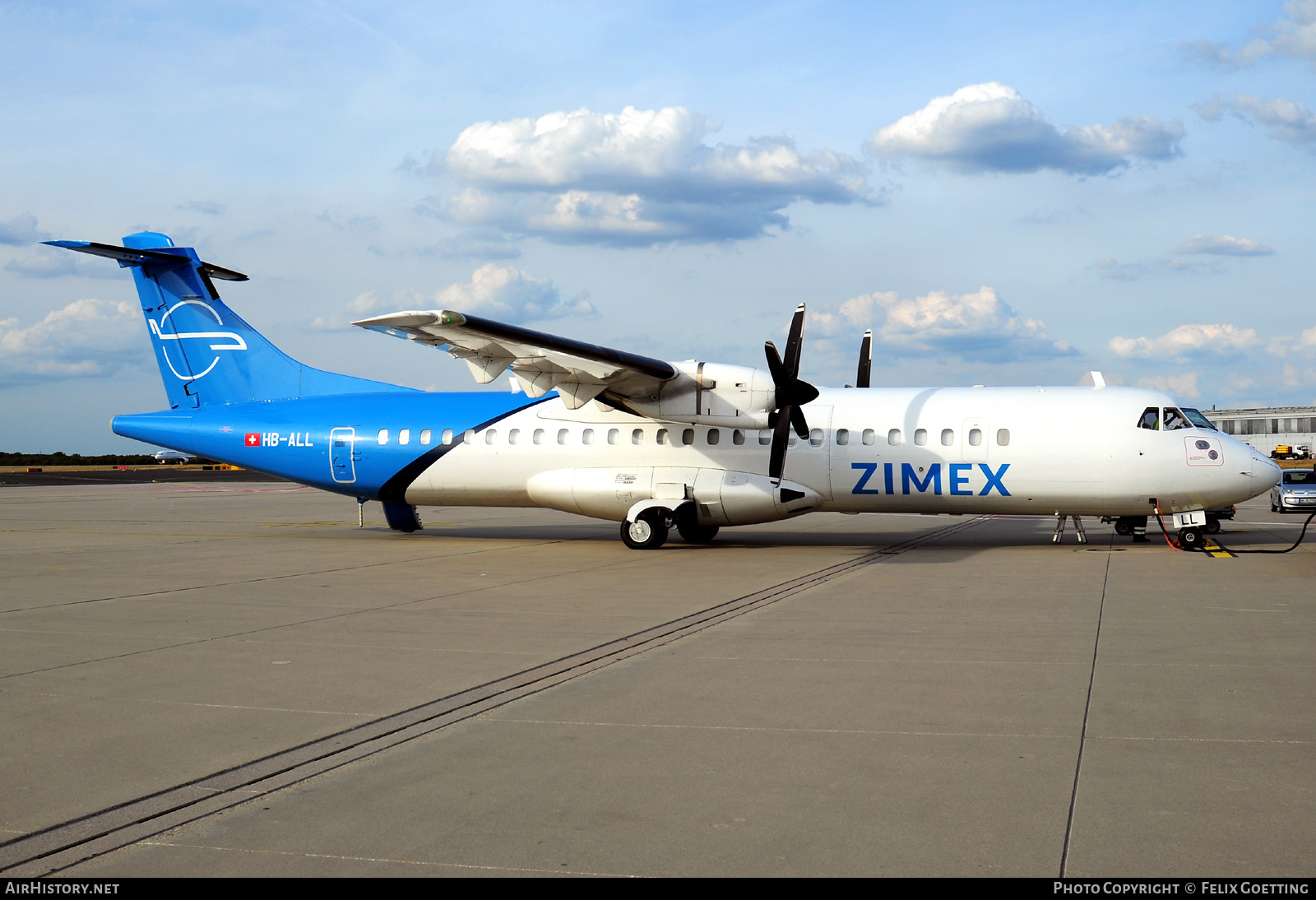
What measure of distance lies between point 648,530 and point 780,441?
9.87 feet

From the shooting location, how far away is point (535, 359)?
58.4ft

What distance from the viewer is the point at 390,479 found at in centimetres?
2153

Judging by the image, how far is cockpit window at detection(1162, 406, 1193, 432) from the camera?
17938 mm

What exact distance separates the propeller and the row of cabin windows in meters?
0.75

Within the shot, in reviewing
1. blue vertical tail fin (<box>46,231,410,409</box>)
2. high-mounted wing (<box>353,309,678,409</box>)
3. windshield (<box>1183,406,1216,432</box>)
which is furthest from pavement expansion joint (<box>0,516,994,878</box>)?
blue vertical tail fin (<box>46,231,410,409</box>)

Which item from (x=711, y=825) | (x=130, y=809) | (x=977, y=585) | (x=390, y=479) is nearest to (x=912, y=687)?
(x=711, y=825)

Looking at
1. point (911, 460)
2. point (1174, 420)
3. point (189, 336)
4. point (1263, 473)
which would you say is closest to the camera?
point (1263, 473)

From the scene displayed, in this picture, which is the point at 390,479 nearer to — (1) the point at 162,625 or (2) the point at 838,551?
(2) the point at 838,551

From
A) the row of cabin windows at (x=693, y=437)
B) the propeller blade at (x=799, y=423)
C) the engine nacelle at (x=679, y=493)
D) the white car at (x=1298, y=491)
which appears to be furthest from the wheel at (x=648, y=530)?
the white car at (x=1298, y=491)

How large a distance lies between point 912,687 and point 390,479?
52.8 feet

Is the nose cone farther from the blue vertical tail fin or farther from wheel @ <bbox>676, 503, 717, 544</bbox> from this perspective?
the blue vertical tail fin

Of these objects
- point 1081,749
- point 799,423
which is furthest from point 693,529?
point 1081,749

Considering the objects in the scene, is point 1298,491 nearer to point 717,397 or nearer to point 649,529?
point 717,397

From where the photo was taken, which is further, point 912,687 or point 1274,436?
point 1274,436
